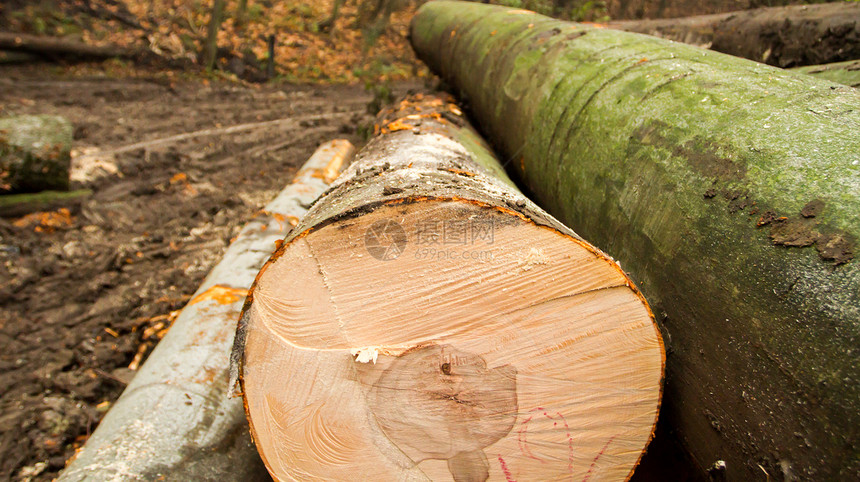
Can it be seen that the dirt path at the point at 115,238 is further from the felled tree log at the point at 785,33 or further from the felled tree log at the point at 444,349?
the felled tree log at the point at 785,33

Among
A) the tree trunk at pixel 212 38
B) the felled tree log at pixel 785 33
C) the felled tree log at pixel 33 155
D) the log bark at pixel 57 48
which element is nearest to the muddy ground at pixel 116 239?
the felled tree log at pixel 33 155

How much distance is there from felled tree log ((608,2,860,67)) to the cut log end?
3.43 meters

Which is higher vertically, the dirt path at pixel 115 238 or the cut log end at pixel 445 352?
the cut log end at pixel 445 352

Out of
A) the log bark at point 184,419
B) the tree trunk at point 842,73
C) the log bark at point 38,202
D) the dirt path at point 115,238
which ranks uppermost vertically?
the tree trunk at point 842,73

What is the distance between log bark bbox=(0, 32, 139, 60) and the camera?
25.5ft

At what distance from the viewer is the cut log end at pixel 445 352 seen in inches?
49.2

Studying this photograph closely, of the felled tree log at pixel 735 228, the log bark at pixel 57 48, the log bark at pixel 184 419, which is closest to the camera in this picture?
the felled tree log at pixel 735 228

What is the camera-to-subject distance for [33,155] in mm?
4297

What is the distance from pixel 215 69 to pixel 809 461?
33.0 feet

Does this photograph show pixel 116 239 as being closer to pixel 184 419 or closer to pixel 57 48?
pixel 184 419

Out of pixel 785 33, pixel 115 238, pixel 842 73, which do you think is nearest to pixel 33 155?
pixel 115 238

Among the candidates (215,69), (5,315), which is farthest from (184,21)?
(5,315)

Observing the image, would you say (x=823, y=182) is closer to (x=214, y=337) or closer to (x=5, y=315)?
(x=214, y=337)

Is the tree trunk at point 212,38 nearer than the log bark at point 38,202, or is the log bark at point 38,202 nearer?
the log bark at point 38,202
